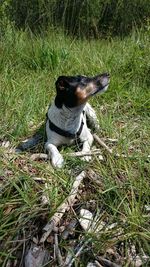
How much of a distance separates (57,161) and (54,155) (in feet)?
0.29

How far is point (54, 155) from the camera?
3414mm

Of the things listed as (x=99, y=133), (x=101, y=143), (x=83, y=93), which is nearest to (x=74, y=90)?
(x=83, y=93)

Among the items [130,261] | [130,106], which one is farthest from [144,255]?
[130,106]

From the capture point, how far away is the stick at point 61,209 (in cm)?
279

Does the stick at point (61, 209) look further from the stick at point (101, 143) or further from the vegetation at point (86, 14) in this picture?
the vegetation at point (86, 14)

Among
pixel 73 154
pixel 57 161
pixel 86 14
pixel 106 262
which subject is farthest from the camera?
pixel 86 14

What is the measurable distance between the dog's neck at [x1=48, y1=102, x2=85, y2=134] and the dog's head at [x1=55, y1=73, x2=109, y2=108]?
0.05m

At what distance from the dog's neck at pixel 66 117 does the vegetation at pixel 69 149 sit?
0.81 ft

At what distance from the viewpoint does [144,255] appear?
2.67 metres

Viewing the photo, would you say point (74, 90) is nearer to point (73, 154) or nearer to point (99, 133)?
point (73, 154)

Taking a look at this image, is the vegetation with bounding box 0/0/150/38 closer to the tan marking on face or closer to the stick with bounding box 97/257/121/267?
the tan marking on face

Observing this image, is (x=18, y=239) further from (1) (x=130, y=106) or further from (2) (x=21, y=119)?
(1) (x=130, y=106)

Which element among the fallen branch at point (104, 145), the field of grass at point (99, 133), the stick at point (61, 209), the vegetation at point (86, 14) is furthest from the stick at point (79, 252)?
the vegetation at point (86, 14)

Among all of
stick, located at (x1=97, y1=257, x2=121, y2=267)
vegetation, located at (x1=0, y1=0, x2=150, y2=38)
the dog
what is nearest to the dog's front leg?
the dog
